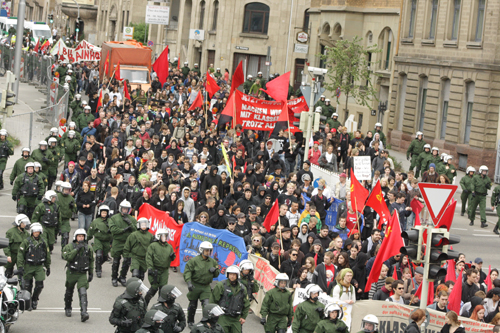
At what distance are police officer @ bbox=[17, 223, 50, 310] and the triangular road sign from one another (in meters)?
6.48

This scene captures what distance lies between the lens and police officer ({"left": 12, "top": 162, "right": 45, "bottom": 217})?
732 inches

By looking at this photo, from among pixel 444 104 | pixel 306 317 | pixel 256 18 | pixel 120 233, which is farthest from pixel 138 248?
pixel 256 18

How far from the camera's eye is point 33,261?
45.2ft

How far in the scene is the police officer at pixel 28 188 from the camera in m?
18.6

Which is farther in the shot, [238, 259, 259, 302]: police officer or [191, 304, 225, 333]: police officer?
[238, 259, 259, 302]: police officer

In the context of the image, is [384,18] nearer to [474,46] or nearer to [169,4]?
[474,46]

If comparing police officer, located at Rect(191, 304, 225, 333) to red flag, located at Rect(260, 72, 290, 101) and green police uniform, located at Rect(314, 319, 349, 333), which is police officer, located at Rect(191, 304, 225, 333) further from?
red flag, located at Rect(260, 72, 290, 101)

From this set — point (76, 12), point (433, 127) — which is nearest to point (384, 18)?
point (433, 127)

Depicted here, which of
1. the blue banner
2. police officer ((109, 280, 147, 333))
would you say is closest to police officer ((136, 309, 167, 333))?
police officer ((109, 280, 147, 333))

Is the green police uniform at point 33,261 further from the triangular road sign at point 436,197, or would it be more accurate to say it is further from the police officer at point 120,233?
the triangular road sign at point 436,197

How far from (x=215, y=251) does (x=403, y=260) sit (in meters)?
3.58

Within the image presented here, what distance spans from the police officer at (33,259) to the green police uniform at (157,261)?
1.71 meters

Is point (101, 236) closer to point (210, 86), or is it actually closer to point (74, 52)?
point (210, 86)

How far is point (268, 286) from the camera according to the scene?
47.3 ft
